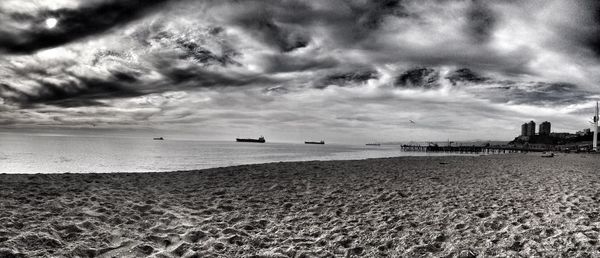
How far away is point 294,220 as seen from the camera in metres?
6.46

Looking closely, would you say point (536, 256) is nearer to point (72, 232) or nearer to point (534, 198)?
point (534, 198)

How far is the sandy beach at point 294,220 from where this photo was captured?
15.5 ft

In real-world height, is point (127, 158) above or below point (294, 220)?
below

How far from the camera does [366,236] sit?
539 centimetres

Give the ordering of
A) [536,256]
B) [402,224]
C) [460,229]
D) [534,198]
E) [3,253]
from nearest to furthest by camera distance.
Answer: [3,253] → [536,256] → [460,229] → [402,224] → [534,198]

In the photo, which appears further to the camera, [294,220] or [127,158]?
[127,158]

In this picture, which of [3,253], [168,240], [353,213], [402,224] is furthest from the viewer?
[353,213]

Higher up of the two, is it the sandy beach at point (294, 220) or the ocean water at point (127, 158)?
the sandy beach at point (294, 220)

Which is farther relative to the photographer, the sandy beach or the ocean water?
the ocean water

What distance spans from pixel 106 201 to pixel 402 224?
6.58m

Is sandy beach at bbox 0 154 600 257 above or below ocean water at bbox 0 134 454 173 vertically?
above

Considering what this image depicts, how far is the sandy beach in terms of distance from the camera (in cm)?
471

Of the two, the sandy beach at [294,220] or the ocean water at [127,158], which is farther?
the ocean water at [127,158]

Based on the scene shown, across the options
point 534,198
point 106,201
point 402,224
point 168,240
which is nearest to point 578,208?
point 534,198
